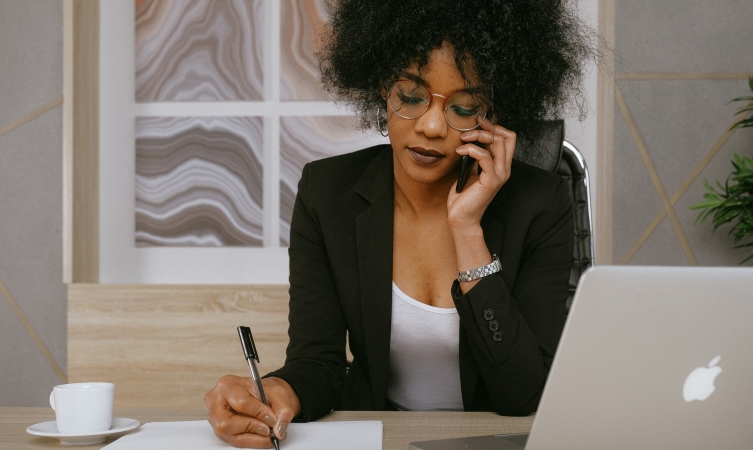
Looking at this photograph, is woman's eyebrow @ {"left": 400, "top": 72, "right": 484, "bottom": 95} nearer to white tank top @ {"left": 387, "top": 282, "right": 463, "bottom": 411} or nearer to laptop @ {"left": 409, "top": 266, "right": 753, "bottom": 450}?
white tank top @ {"left": 387, "top": 282, "right": 463, "bottom": 411}

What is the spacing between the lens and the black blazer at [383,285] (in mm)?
1411

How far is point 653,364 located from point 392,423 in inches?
20.9

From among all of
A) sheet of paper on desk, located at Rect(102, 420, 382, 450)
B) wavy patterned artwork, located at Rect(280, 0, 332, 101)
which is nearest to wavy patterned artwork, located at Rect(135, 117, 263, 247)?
wavy patterned artwork, located at Rect(280, 0, 332, 101)

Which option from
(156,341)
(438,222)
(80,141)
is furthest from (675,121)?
(80,141)

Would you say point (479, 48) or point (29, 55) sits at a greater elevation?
point (29, 55)

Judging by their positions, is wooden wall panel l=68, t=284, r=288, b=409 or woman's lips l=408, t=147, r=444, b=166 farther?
wooden wall panel l=68, t=284, r=288, b=409

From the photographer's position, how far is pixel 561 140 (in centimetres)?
186

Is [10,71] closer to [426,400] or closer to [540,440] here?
[426,400]

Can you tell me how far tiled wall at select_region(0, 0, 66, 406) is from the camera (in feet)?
9.77

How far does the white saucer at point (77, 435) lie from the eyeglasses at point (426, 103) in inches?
30.6

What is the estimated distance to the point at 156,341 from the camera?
2660 millimetres

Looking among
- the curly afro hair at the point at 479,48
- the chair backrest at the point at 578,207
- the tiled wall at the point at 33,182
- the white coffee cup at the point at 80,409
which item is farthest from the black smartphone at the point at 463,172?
the tiled wall at the point at 33,182

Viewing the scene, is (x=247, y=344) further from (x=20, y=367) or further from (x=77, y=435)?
(x=20, y=367)

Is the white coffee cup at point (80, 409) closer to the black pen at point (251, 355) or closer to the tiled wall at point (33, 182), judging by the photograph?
the black pen at point (251, 355)
